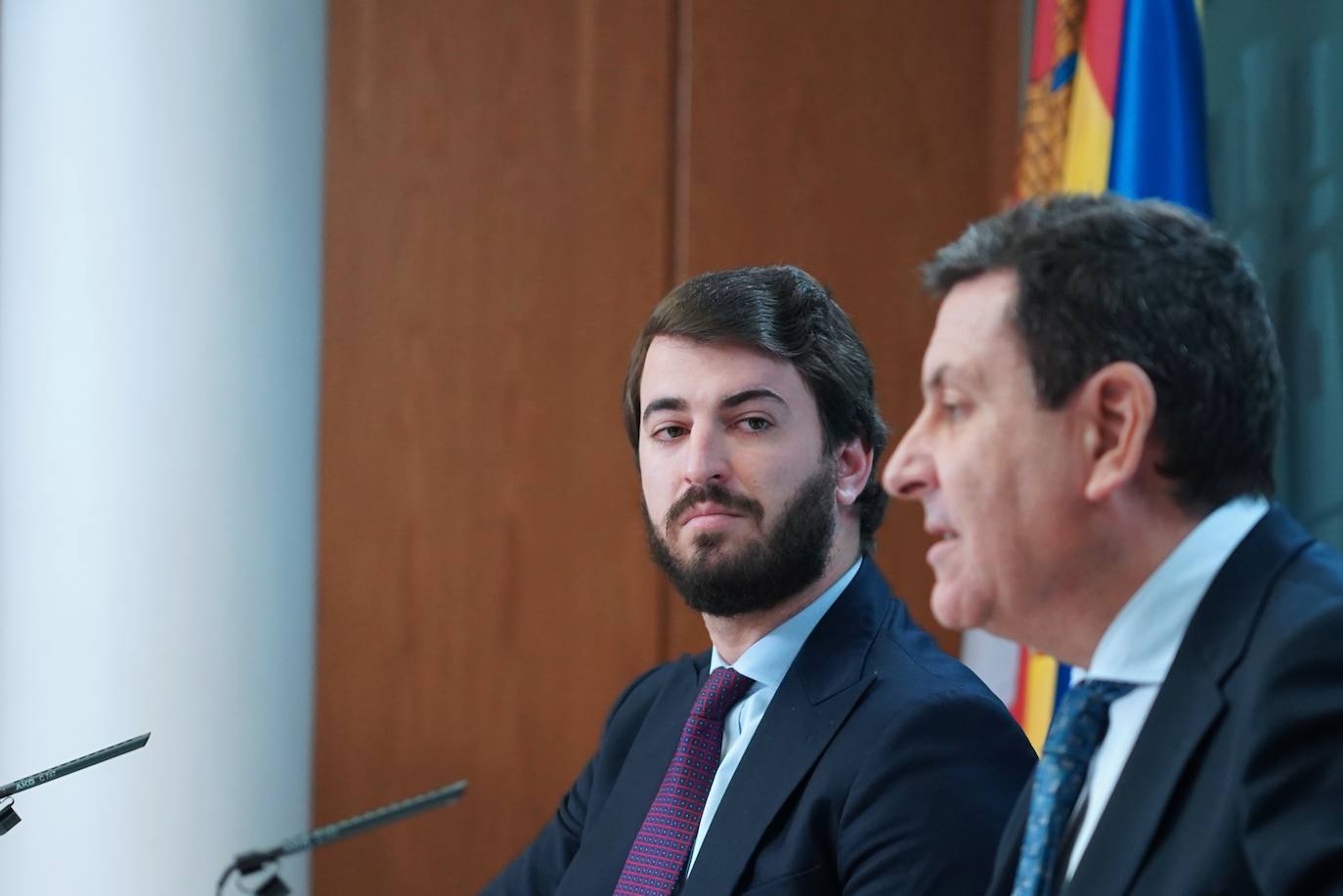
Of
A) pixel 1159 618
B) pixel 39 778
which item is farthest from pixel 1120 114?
pixel 39 778

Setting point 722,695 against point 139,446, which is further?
point 139,446

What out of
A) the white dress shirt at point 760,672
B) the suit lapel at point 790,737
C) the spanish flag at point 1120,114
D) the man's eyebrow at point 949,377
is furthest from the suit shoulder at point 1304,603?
the spanish flag at point 1120,114

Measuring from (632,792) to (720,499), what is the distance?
442 millimetres

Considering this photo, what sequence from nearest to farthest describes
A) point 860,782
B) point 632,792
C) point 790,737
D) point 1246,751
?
point 1246,751 → point 860,782 → point 790,737 → point 632,792

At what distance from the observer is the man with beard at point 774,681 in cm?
173

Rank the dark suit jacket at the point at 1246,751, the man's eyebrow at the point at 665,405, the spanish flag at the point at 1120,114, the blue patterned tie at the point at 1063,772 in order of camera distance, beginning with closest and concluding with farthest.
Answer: the dark suit jacket at the point at 1246,751 < the blue patterned tie at the point at 1063,772 < the man's eyebrow at the point at 665,405 < the spanish flag at the point at 1120,114

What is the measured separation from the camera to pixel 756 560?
2.02 metres

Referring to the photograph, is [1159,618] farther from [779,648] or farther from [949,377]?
[779,648]

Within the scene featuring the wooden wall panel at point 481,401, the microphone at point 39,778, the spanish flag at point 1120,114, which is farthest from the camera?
the wooden wall panel at point 481,401

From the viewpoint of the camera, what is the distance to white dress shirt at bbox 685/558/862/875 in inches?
77.1

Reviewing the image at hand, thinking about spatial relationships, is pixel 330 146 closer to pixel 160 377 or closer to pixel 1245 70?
pixel 160 377

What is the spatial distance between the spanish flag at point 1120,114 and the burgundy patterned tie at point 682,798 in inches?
47.2

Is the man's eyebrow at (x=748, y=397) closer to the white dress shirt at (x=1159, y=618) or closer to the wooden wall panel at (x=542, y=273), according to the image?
the white dress shirt at (x=1159, y=618)

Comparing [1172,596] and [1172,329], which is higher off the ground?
[1172,329]
